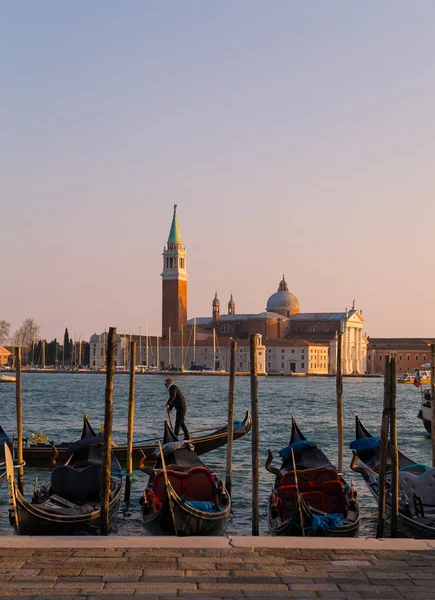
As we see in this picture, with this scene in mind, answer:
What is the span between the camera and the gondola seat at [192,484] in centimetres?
800

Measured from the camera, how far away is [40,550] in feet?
17.1

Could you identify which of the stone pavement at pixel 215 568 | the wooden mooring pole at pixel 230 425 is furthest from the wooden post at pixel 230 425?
the stone pavement at pixel 215 568

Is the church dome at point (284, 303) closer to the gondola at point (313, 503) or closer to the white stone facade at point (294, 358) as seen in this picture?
the white stone facade at point (294, 358)

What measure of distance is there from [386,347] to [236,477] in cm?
8043

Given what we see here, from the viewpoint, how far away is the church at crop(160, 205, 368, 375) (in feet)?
265

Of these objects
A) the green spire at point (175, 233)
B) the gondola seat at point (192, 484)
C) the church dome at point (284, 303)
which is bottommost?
the gondola seat at point (192, 484)

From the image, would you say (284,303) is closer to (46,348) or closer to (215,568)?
(46,348)

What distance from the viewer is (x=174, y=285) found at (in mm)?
82562

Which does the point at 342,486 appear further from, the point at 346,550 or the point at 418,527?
the point at 346,550

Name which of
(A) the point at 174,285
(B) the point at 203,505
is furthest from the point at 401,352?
(B) the point at 203,505

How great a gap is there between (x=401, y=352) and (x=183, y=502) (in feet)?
272

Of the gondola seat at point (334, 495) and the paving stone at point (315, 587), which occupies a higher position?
the paving stone at point (315, 587)

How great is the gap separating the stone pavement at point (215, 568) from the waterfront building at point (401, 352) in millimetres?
79945

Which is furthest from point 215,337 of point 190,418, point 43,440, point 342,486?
point 342,486
